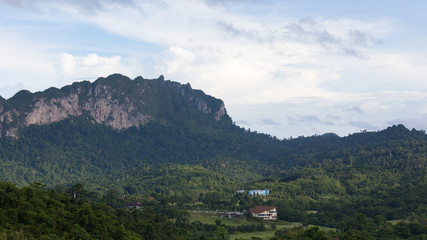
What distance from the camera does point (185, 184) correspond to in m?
122

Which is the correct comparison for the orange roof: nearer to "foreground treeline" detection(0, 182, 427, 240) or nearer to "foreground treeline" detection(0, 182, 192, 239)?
"foreground treeline" detection(0, 182, 427, 240)

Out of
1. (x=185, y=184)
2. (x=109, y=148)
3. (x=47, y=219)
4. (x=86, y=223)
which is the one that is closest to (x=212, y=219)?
(x=86, y=223)

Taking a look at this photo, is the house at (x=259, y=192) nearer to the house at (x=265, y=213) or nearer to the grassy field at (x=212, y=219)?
the house at (x=265, y=213)

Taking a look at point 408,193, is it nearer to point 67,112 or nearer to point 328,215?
point 328,215

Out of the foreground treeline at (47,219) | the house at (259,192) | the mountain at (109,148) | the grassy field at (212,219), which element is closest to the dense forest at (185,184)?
the foreground treeline at (47,219)

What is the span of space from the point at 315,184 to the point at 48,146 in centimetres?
9704

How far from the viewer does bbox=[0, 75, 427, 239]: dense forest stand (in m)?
43.8

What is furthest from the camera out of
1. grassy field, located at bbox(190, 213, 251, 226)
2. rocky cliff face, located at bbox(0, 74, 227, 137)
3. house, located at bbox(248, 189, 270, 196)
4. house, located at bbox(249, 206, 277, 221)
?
rocky cliff face, located at bbox(0, 74, 227, 137)

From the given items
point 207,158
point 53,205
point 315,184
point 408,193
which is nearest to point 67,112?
point 207,158

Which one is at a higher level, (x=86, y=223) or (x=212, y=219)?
(x=86, y=223)

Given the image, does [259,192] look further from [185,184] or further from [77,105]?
[77,105]

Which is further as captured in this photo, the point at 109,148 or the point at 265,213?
the point at 109,148

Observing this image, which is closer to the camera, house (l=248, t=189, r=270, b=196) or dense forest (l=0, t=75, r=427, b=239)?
dense forest (l=0, t=75, r=427, b=239)

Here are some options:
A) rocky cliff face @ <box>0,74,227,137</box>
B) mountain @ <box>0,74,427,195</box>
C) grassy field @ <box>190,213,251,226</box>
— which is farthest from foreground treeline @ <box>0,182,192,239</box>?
rocky cliff face @ <box>0,74,227,137</box>
